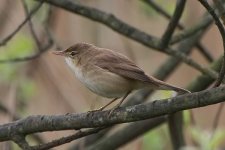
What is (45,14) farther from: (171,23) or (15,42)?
(171,23)

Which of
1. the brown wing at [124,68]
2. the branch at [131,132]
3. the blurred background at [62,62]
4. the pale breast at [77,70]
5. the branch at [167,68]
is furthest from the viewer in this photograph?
the blurred background at [62,62]

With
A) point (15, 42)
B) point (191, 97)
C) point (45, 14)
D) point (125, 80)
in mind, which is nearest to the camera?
point (191, 97)

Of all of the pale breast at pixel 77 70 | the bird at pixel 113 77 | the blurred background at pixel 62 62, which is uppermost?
the bird at pixel 113 77

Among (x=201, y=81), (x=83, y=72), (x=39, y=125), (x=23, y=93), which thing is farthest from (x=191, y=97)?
(x=23, y=93)

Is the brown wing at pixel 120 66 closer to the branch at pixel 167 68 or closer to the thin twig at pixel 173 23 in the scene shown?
the thin twig at pixel 173 23

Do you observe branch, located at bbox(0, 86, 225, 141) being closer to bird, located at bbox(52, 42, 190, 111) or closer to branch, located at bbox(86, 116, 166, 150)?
bird, located at bbox(52, 42, 190, 111)

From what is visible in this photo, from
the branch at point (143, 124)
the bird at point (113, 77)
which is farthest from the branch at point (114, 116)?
the branch at point (143, 124)
